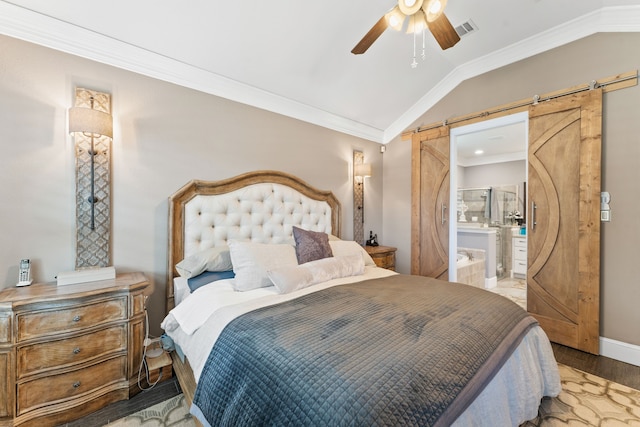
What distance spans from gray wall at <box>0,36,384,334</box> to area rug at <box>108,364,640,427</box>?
0.77m

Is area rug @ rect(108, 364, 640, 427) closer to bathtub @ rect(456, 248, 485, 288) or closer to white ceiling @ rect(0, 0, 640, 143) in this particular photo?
bathtub @ rect(456, 248, 485, 288)

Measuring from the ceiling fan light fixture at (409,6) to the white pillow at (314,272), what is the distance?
1878 millimetres

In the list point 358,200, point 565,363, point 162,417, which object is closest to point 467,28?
point 358,200

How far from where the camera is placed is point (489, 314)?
61.0 inches

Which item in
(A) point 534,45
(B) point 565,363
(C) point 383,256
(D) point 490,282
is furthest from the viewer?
(D) point 490,282

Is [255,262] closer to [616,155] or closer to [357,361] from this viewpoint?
[357,361]

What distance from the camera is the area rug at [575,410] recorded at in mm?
1639

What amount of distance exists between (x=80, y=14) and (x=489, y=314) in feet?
10.7

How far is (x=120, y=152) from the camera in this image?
216 centimetres

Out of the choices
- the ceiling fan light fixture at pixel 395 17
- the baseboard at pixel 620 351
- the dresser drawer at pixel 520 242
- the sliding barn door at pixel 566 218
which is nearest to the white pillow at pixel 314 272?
the ceiling fan light fixture at pixel 395 17

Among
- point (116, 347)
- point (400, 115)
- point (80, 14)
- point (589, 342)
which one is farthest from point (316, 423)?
point (400, 115)

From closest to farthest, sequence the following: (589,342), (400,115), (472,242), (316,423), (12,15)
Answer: (316,423)
(12,15)
(589,342)
(400,115)
(472,242)

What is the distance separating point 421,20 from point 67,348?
312cm

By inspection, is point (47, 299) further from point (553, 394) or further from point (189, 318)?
point (553, 394)
